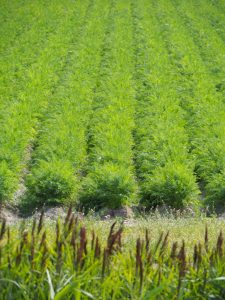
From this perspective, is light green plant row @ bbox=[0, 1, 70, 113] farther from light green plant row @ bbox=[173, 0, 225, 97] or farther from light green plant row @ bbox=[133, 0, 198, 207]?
light green plant row @ bbox=[173, 0, 225, 97]

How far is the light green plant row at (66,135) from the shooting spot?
9.01 metres

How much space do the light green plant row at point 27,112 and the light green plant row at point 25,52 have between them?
102 mm

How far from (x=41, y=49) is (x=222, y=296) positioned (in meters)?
14.5

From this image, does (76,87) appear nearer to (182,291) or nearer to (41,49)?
(41,49)

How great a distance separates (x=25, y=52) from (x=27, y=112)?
19.8 ft

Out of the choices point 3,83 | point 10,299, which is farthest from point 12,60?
point 10,299

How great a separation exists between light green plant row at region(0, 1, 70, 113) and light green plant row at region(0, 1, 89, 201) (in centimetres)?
10

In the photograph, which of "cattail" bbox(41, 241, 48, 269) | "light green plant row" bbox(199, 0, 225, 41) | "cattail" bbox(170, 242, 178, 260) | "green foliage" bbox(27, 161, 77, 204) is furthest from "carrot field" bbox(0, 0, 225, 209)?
"cattail" bbox(41, 241, 48, 269)

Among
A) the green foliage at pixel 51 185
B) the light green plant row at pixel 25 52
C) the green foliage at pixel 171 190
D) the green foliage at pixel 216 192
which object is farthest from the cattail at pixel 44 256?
the light green plant row at pixel 25 52

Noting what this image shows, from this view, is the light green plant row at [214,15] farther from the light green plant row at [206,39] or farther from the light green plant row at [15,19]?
the light green plant row at [15,19]

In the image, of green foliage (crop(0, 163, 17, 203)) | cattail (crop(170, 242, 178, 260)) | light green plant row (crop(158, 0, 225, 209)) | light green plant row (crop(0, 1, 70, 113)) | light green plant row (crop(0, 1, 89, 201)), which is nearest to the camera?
cattail (crop(170, 242, 178, 260))

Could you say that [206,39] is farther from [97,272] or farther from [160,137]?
[97,272]

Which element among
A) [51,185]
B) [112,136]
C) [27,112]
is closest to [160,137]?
[112,136]

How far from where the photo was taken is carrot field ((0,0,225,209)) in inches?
358
